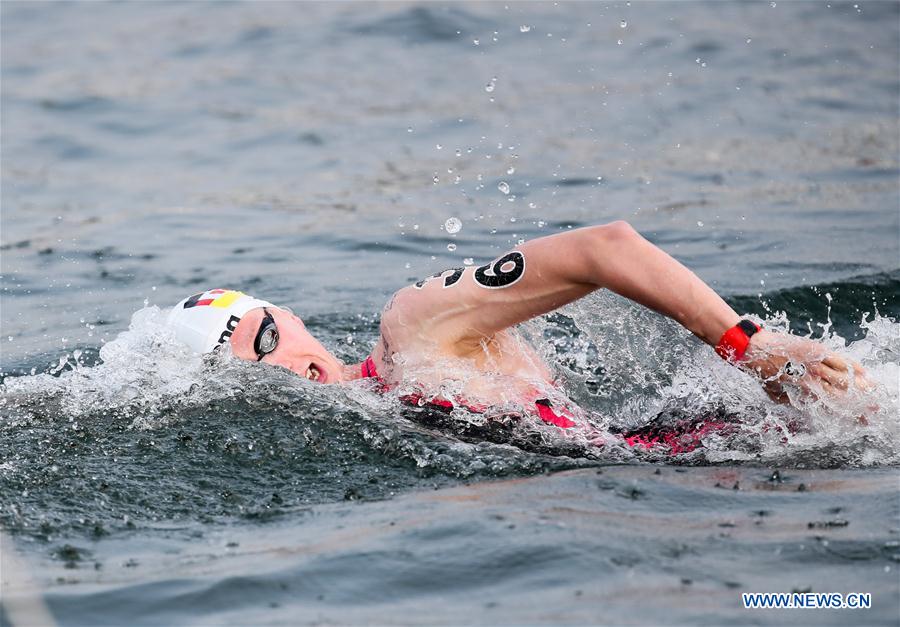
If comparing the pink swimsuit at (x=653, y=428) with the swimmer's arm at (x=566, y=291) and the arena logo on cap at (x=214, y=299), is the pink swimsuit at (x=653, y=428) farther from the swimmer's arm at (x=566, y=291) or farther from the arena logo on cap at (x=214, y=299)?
the arena logo on cap at (x=214, y=299)

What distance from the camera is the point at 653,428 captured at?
580 cm

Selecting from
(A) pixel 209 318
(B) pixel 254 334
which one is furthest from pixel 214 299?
(B) pixel 254 334

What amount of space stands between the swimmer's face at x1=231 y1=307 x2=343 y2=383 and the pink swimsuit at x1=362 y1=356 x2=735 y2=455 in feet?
1.15

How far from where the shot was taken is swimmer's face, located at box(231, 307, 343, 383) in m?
5.97

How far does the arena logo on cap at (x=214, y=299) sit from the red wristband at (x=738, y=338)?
252cm

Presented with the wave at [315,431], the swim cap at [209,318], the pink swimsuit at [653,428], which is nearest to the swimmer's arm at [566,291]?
the pink swimsuit at [653,428]

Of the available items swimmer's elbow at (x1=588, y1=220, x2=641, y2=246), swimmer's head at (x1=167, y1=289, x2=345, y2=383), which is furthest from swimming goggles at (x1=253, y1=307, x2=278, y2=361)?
swimmer's elbow at (x1=588, y1=220, x2=641, y2=246)

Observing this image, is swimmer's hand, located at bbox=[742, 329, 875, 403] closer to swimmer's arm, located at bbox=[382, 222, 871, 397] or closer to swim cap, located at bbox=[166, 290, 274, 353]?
swimmer's arm, located at bbox=[382, 222, 871, 397]

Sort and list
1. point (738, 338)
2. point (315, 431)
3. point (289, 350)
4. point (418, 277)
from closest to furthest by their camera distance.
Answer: point (738, 338) → point (315, 431) → point (289, 350) → point (418, 277)

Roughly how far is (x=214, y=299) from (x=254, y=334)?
356 millimetres

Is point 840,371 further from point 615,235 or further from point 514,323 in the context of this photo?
point 514,323

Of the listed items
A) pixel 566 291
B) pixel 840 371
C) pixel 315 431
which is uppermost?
pixel 566 291

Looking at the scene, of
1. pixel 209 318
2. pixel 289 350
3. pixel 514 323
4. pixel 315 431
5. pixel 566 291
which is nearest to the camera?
pixel 566 291

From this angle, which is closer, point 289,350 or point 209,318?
point 289,350
